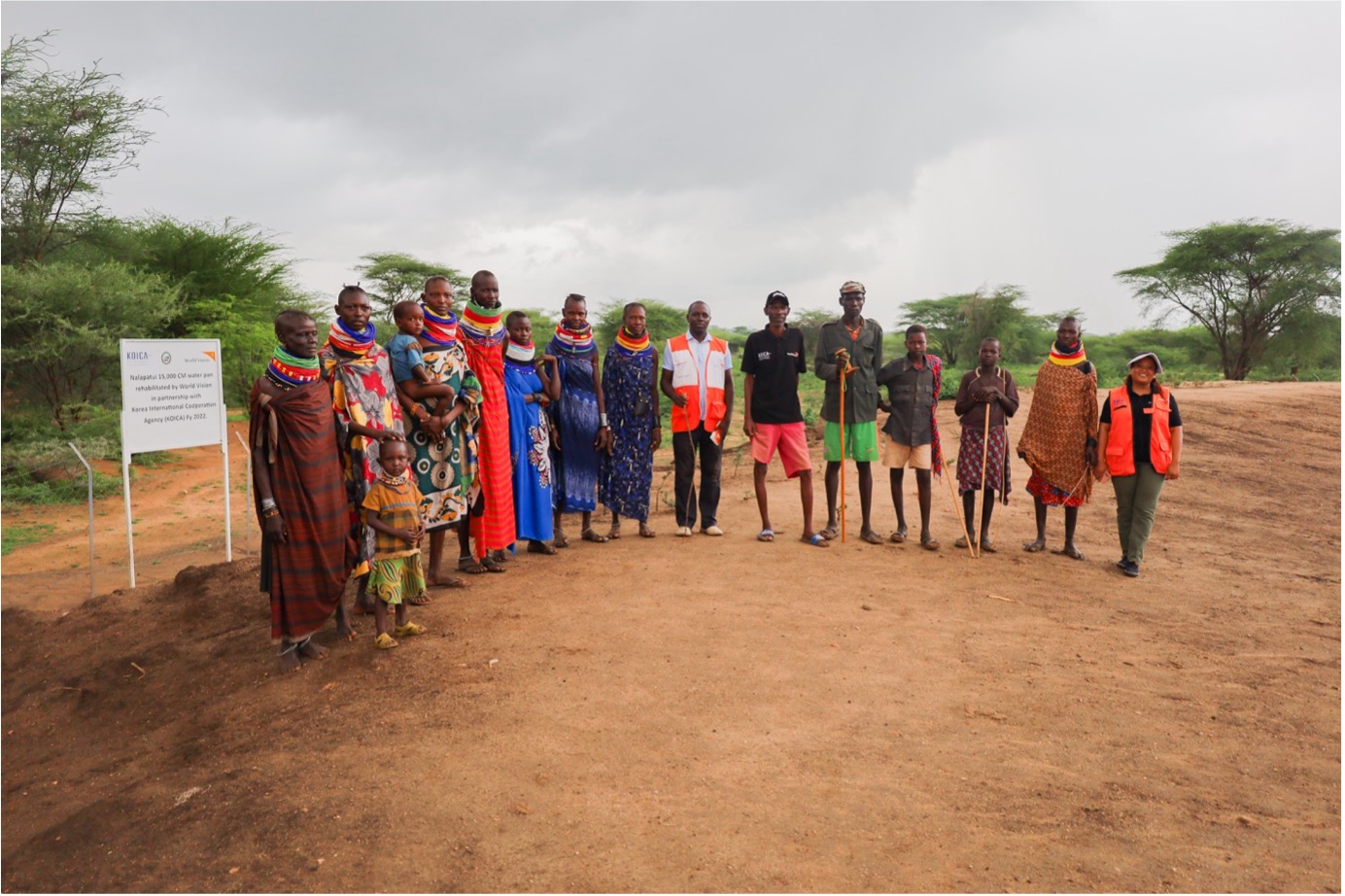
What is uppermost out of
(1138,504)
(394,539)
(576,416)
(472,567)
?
(576,416)

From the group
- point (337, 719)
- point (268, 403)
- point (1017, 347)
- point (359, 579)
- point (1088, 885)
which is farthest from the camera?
point (1017, 347)

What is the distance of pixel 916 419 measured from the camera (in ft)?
23.0

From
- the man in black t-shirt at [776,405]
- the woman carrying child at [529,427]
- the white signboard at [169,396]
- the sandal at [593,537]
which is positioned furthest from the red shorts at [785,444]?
the white signboard at [169,396]

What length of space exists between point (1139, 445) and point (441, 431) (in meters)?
5.28

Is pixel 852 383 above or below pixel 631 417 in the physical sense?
above

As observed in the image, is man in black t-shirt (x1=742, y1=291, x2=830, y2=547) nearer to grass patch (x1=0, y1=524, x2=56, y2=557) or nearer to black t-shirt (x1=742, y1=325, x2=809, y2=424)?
black t-shirt (x1=742, y1=325, x2=809, y2=424)

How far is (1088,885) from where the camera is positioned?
2.86 metres

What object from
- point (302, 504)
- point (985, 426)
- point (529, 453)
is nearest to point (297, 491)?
point (302, 504)

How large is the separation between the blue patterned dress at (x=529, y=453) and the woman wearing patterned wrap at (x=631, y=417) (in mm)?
683

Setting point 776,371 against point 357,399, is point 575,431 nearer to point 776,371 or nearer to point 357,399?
point 776,371

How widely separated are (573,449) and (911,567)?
2.76m

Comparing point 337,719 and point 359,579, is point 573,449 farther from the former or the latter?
point 337,719

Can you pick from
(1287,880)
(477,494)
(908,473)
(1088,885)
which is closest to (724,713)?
(1088,885)

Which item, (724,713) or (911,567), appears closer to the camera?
(724,713)
